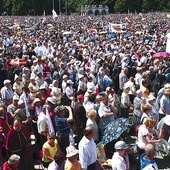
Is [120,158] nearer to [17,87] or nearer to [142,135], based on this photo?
[142,135]

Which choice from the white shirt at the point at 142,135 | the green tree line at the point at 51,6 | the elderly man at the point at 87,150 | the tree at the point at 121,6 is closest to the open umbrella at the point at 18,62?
the white shirt at the point at 142,135

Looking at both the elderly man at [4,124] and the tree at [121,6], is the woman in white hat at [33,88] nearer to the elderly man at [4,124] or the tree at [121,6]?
the elderly man at [4,124]

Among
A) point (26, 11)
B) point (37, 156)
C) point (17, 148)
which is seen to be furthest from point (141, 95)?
point (26, 11)

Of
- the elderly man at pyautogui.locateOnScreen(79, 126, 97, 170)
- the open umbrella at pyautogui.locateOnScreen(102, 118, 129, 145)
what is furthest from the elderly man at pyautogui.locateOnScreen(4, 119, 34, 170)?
the open umbrella at pyautogui.locateOnScreen(102, 118, 129, 145)

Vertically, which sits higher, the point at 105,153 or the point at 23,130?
the point at 23,130

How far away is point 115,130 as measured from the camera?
7973 mm

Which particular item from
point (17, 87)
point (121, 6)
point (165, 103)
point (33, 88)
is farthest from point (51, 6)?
point (165, 103)

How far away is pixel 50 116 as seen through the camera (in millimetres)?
8398

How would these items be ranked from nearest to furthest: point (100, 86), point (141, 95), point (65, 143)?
point (65, 143), point (141, 95), point (100, 86)

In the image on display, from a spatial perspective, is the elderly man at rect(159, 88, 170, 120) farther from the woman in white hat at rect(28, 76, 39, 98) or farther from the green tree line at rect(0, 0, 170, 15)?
the green tree line at rect(0, 0, 170, 15)

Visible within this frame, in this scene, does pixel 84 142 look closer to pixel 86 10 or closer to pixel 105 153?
pixel 105 153

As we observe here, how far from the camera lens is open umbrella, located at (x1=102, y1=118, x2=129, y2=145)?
309 inches

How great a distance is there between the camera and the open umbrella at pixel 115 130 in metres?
7.86

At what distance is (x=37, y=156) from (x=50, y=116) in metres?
0.97
